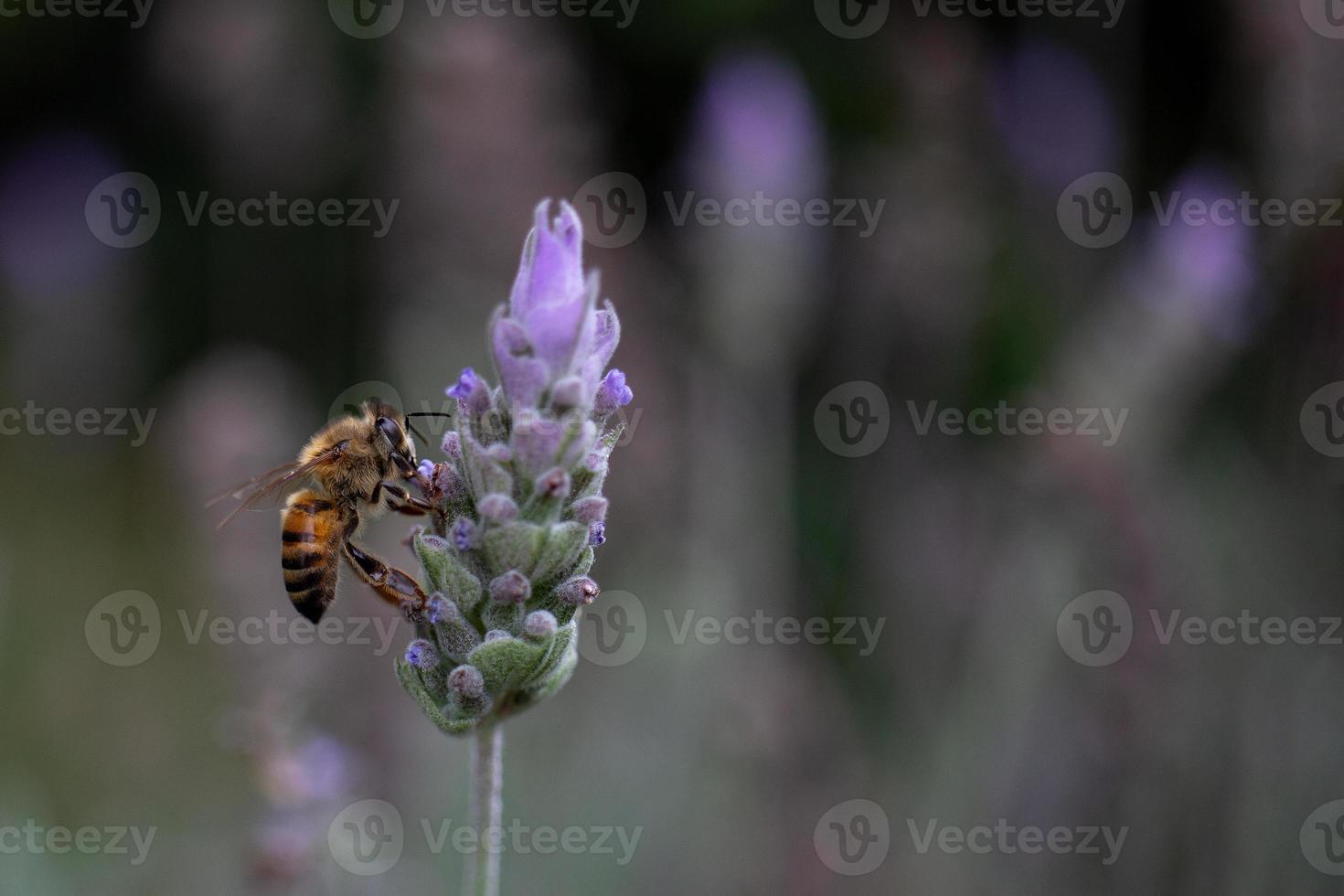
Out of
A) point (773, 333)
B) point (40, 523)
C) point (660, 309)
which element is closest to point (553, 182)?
point (660, 309)

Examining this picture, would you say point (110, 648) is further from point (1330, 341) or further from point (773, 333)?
point (1330, 341)

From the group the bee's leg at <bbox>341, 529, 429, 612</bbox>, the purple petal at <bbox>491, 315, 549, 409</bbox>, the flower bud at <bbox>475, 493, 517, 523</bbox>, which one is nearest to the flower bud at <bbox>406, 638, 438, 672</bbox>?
the bee's leg at <bbox>341, 529, 429, 612</bbox>

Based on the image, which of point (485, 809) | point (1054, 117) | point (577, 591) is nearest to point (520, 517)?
point (577, 591)

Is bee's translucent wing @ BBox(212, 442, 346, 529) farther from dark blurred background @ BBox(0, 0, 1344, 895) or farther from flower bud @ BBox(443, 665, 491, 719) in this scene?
flower bud @ BBox(443, 665, 491, 719)

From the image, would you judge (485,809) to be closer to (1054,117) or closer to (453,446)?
(453,446)

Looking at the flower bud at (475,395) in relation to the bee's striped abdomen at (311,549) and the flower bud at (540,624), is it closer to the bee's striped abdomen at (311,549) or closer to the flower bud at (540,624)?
the flower bud at (540,624)
